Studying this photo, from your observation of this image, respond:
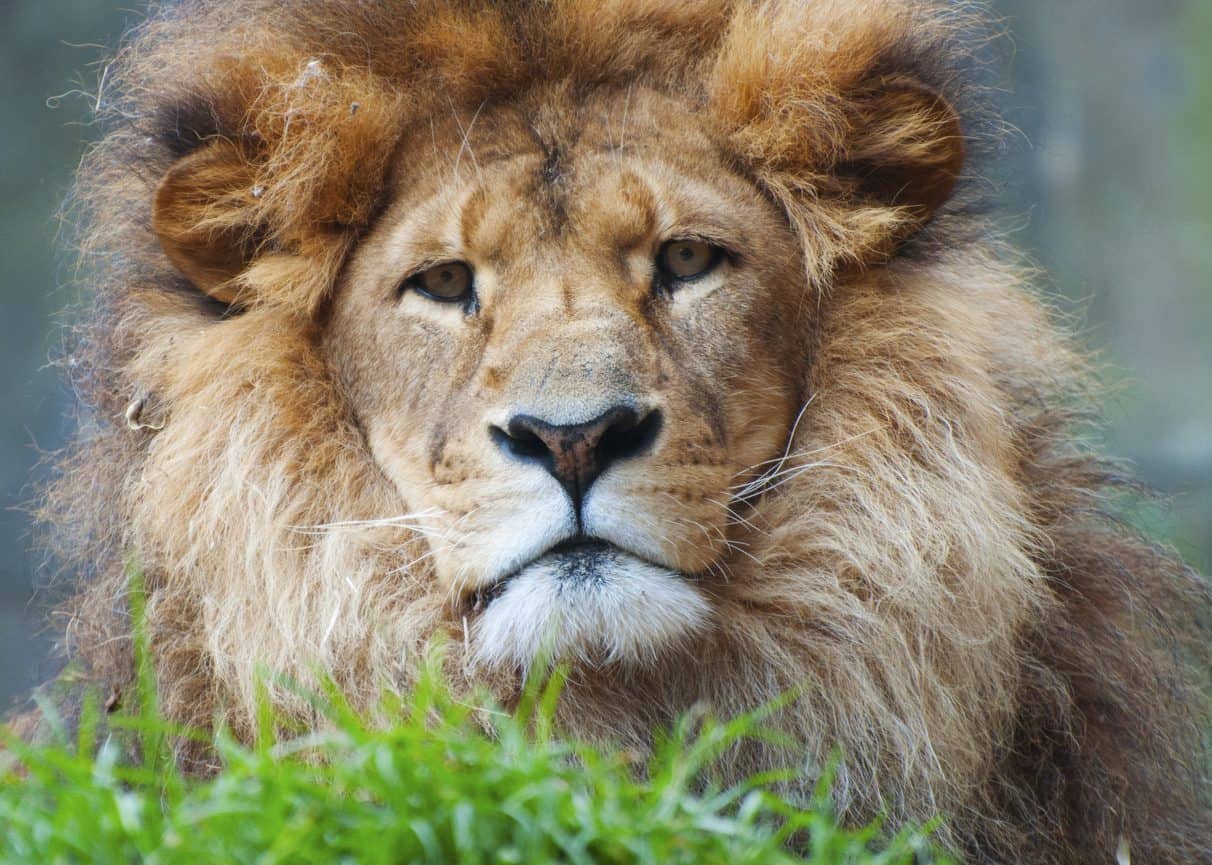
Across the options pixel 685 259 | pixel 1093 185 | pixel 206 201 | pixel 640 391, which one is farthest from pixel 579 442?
pixel 1093 185

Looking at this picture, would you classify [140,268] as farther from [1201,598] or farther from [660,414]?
[1201,598]

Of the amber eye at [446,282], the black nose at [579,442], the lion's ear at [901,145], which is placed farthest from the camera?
the lion's ear at [901,145]

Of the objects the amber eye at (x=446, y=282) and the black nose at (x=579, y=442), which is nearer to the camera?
the black nose at (x=579, y=442)

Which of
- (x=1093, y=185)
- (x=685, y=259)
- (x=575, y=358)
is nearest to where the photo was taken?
(x=575, y=358)

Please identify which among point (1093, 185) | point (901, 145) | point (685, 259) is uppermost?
point (901, 145)

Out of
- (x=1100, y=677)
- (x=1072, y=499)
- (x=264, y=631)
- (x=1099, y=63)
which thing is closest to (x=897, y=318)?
(x=1072, y=499)

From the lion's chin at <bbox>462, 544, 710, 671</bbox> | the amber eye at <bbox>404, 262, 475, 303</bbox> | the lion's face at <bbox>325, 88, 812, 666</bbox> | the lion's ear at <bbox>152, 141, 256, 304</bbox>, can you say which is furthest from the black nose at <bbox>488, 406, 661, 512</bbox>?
the lion's ear at <bbox>152, 141, 256, 304</bbox>

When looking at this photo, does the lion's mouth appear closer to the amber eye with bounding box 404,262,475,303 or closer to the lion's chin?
the lion's chin

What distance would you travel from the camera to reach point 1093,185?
8359 mm

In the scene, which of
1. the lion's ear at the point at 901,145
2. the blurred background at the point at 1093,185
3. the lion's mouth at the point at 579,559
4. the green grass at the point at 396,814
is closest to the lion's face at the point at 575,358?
the lion's mouth at the point at 579,559

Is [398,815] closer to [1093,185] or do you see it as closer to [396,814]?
[396,814]

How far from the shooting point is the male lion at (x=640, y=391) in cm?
264

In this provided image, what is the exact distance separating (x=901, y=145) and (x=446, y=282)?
912 millimetres

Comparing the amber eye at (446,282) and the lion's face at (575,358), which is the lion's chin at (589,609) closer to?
the lion's face at (575,358)
